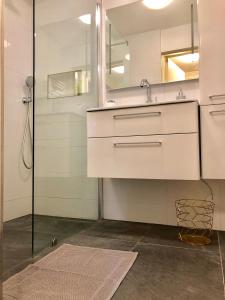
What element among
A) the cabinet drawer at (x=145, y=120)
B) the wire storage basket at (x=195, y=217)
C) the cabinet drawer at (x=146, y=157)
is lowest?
the wire storage basket at (x=195, y=217)

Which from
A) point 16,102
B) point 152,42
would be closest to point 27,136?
point 16,102

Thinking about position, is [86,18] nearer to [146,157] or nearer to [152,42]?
[152,42]

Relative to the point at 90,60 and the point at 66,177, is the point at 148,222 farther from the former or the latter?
the point at 90,60

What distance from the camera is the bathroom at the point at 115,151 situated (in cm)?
119

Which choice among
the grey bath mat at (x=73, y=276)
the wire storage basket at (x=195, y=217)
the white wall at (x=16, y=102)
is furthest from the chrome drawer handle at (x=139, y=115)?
the white wall at (x=16, y=102)

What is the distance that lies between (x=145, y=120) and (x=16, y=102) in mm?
1266

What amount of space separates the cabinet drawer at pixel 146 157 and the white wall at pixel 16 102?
0.80 metres

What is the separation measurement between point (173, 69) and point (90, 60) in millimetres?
747

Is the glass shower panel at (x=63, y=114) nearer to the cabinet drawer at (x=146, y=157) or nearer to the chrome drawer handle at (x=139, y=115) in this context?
the cabinet drawer at (x=146, y=157)

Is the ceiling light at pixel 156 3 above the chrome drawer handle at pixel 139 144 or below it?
above

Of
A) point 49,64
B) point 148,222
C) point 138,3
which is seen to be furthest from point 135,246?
point 138,3

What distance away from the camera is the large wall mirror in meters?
1.94

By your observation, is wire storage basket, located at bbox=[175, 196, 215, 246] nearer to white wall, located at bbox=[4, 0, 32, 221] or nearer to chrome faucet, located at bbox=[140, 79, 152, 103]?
chrome faucet, located at bbox=[140, 79, 152, 103]

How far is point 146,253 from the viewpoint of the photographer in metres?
1.40
